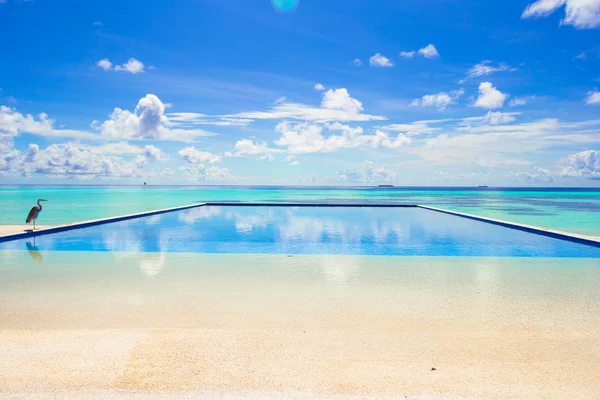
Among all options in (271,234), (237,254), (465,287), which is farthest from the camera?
(271,234)

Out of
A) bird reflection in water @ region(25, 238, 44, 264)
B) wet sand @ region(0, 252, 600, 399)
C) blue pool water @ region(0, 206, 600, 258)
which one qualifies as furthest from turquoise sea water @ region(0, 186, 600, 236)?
wet sand @ region(0, 252, 600, 399)

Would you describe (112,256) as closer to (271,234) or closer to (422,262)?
(271,234)

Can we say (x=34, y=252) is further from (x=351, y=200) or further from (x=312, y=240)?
(x=351, y=200)

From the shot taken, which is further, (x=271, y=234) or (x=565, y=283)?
(x=271, y=234)

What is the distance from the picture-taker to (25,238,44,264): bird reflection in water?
27.7 feet

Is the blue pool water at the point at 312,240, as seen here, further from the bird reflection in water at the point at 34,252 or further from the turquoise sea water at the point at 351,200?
the turquoise sea water at the point at 351,200

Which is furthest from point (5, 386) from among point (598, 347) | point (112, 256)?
point (112, 256)

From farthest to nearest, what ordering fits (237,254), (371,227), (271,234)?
1. (371,227)
2. (271,234)
3. (237,254)

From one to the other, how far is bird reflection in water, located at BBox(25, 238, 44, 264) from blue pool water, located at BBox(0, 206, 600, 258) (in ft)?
0.09

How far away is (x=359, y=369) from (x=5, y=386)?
95.7 inches

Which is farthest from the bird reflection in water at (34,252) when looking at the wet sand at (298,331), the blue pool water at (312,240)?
the wet sand at (298,331)

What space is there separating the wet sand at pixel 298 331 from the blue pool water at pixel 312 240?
1972 mm

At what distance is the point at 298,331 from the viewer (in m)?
4.19

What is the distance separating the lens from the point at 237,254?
9.25m
